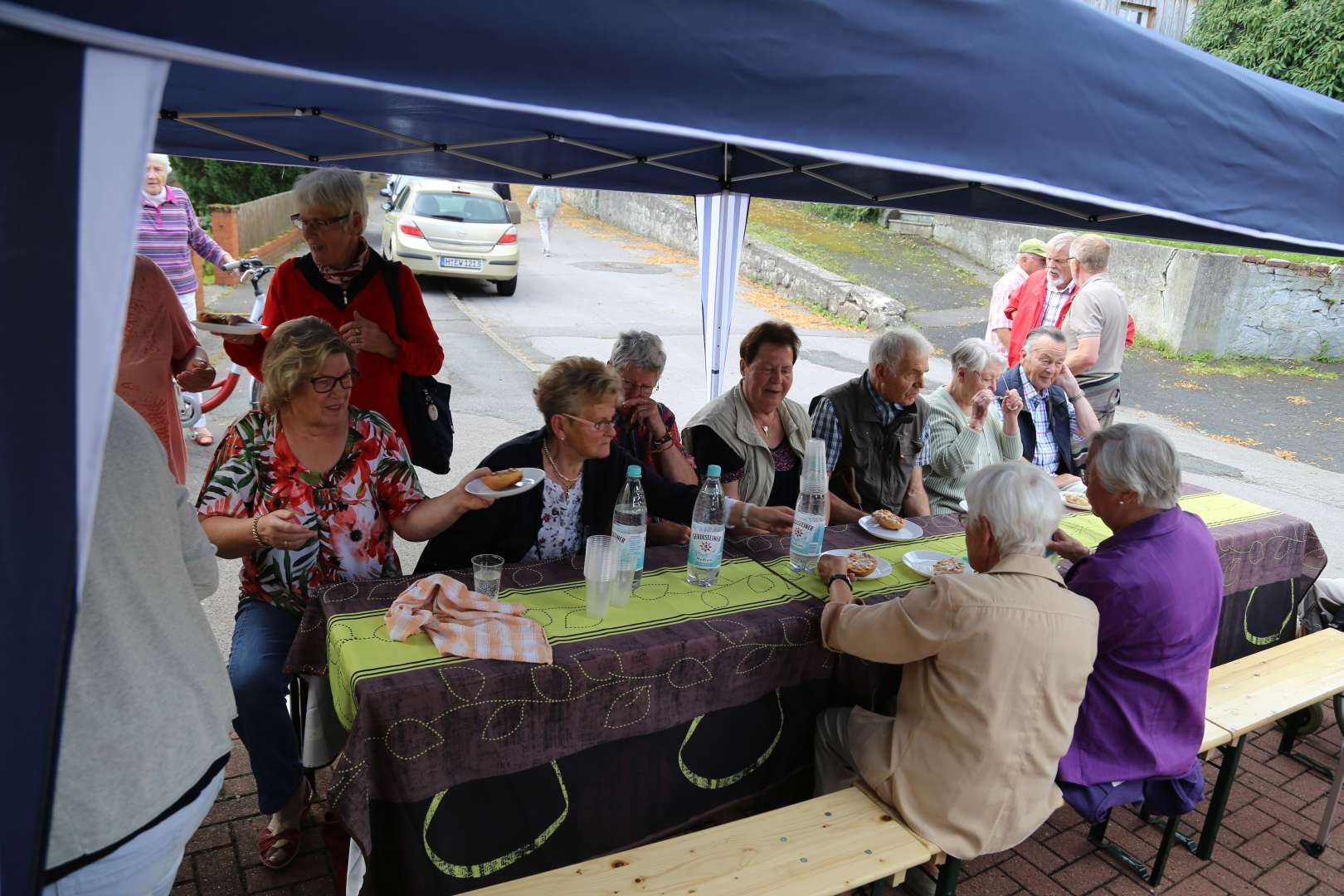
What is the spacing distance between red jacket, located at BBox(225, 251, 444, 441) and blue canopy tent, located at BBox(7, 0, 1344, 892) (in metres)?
0.64

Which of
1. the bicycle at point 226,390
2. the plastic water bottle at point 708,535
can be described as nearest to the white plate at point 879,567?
the plastic water bottle at point 708,535

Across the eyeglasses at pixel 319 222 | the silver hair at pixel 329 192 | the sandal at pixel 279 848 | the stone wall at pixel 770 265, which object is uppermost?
the silver hair at pixel 329 192

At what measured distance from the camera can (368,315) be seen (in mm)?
3568

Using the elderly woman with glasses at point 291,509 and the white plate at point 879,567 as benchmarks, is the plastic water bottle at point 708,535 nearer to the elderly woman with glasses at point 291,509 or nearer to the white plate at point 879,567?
the white plate at point 879,567

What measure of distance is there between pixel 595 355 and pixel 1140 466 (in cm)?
778

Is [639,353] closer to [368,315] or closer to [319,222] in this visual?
[368,315]

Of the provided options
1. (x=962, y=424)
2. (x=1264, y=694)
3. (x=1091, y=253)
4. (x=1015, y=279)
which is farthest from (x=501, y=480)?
(x=1015, y=279)

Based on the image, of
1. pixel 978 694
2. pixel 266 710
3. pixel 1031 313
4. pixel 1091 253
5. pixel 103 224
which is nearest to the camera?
pixel 103 224

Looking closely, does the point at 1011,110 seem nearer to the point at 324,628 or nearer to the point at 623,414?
the point at 623,414

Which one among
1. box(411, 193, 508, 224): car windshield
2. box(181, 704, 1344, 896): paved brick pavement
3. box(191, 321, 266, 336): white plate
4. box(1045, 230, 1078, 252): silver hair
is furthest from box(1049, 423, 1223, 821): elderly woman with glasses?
box(411, 193, 508, 224): car windshield

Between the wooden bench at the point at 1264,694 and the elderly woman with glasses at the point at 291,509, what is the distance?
2.71 metres

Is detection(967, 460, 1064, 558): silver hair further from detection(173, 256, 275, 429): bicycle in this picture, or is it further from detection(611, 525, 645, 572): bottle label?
detection(173, 256, 275, 429): bicycle

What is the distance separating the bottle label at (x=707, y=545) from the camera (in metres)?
2.75

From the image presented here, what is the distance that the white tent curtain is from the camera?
1.14 metres
